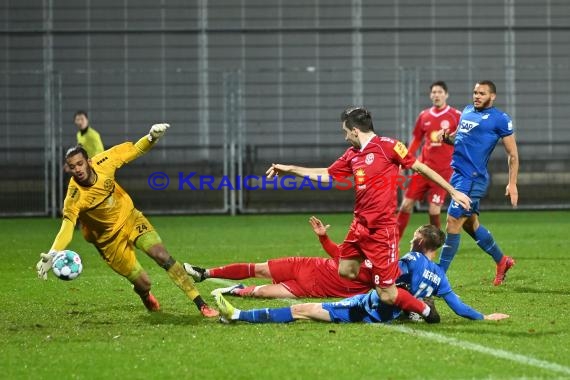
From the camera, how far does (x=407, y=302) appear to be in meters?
8.55

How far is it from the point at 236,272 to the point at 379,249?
2.50 m

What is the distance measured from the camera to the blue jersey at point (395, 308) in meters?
8.77

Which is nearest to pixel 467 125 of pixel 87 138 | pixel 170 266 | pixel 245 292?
pixel 245 292

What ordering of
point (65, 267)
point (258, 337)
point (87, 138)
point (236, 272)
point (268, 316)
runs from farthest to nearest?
point (87, 138)
point (236, 272)
point (268, 316)
point (65, 267)
point (258, 337)

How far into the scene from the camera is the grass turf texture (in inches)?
274

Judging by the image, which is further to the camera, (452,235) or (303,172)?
(452,235)

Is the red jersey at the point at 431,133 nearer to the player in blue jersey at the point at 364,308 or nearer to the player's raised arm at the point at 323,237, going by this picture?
the player's raised arm at the point at 323,237

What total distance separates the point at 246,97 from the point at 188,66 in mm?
1536

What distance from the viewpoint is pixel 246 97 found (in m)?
25.2

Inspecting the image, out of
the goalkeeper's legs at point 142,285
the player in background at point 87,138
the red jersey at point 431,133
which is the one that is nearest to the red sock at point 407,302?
the goalkeeper's legs at point 142,285

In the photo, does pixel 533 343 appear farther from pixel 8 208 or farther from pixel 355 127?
pixel 8 208

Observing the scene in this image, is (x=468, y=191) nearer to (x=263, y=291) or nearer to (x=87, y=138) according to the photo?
(x=263, y=291)

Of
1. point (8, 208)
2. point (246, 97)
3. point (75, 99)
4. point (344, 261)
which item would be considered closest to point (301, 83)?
point (246, 97)

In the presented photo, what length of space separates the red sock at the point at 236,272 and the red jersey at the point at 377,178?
7.16ft
